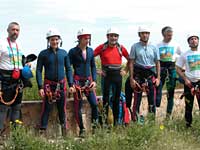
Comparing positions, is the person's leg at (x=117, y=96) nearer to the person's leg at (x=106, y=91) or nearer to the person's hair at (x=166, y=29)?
the person's leg at (x=106, y=91)

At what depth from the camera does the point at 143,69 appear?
932 centimetres

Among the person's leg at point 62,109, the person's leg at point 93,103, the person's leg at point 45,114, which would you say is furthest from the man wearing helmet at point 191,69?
the person's leg at point 45,114

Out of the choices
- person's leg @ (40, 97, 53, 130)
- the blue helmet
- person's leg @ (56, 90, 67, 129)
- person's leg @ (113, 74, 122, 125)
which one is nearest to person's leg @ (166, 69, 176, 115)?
person's leg @ (113, 74, 122, 125)

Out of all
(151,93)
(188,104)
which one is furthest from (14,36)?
(188,104)

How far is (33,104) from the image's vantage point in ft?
29.9

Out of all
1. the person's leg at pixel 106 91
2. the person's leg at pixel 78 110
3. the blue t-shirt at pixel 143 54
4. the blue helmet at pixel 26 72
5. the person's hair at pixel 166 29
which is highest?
the person's hair at pixel 166 29

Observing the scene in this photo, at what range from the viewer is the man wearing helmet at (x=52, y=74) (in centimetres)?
839

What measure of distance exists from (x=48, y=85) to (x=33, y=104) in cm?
85

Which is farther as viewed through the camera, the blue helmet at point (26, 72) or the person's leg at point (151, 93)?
the person's leg at point (151, 93)

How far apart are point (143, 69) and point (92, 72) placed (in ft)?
3.22

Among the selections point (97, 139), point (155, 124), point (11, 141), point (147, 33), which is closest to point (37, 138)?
point (11, 141)

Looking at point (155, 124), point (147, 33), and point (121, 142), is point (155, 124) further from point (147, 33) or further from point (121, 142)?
point (147, 33)

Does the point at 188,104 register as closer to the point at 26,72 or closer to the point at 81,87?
the point at 81,87

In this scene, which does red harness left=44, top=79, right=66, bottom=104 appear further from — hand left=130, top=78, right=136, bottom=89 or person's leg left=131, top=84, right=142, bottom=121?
person's leg left=131, top=84, right=142, bottom=121
